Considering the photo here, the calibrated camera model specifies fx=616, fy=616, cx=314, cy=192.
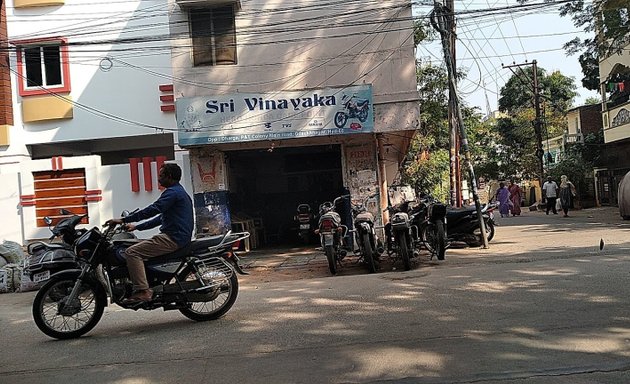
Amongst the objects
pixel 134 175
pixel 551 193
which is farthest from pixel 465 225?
pixel 551 193

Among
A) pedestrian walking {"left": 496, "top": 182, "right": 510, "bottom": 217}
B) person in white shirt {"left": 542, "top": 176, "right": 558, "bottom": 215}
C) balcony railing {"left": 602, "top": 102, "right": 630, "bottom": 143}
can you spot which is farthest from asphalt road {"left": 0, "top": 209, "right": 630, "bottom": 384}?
balcony railing {"left": 602, "top": 102, "right": 630, "bottom": 143}

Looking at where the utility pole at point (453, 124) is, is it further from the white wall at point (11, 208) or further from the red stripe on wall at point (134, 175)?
the white wall at point (11, 208)

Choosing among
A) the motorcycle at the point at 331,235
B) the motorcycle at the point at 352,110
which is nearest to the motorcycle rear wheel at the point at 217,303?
the motorcycle at the point at 331,235

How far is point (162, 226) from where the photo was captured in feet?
21.2

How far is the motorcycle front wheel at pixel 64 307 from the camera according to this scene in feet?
20.4

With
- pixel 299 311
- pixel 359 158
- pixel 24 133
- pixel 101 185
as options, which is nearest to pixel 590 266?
pixel 299 311

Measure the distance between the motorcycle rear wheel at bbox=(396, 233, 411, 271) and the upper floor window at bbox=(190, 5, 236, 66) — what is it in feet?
22.1

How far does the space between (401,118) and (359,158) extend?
1518 millimetres

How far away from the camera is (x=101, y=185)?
15727 millimetres

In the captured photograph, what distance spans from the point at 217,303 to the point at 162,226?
107 centimetres

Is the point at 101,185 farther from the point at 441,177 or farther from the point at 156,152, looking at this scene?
the point at 441,177

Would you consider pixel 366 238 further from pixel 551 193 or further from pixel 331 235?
pixel 551 193

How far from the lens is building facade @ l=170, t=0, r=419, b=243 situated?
13.7 meters

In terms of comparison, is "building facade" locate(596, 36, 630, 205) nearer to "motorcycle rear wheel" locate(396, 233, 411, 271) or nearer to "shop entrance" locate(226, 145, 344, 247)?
"shop entrance" locate(226, 145, 344, 247)
